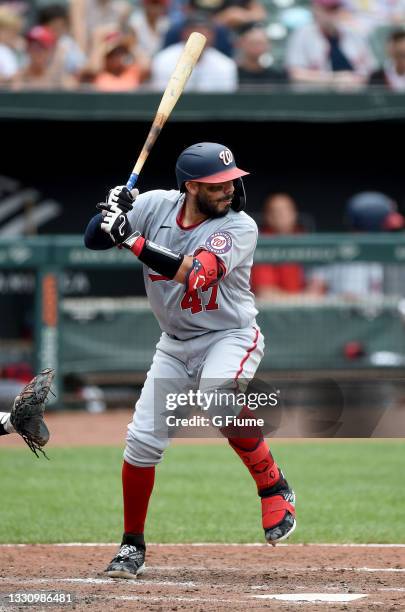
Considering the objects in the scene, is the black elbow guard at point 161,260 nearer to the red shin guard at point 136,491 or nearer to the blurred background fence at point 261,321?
the red shin guard at point 136,491

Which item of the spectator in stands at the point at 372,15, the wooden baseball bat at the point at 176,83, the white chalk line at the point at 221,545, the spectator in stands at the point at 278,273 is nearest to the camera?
the wooden baseball bat at the point at 176,83

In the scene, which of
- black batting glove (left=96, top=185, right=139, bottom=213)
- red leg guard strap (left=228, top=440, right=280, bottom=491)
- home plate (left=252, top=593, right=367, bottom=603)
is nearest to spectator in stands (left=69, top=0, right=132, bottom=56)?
black batting glove (left=96, top=185, right=139, bottom=213)

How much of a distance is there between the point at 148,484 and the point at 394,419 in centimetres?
550

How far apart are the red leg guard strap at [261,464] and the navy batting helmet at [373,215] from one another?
6344mm

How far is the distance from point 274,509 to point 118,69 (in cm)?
681

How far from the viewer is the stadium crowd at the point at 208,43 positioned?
1113 cm

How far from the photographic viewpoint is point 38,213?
1209 centimetres

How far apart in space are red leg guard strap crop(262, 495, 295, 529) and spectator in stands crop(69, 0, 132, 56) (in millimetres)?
7506

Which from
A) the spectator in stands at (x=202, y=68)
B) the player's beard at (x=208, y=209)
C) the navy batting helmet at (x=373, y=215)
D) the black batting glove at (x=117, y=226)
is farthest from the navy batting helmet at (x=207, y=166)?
the navy batting helmet at (x=373, y=215)

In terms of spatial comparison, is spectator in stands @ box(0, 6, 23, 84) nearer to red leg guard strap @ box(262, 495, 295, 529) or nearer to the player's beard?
the player's beard

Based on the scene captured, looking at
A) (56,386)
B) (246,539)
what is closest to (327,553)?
(246,539)

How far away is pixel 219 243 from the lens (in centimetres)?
489

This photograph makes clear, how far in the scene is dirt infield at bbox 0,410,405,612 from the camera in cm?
436

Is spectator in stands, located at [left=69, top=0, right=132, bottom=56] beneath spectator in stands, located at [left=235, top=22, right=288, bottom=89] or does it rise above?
above
